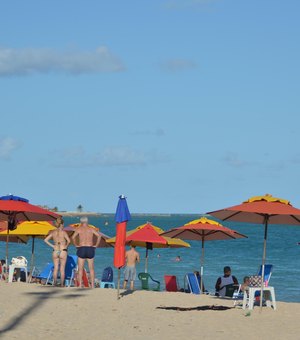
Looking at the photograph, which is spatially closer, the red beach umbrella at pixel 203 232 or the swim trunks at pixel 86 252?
the swim trunks at pixel 86 252

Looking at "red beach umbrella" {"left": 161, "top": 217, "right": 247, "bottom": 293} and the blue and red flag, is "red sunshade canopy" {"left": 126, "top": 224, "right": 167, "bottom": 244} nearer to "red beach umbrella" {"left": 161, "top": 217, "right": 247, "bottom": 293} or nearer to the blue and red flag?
"red beach umbrella" {"left": 161, "top": 217, "right": 247, "bottom": 293}

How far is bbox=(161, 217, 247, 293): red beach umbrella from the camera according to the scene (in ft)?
68.5

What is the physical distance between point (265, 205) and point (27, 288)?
17.9ft

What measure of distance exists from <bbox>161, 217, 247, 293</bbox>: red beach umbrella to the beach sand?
273 centimetres

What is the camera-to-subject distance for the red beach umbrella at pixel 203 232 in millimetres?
20891

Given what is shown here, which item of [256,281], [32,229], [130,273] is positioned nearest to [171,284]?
[130,273]

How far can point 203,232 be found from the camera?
22625 millimetres

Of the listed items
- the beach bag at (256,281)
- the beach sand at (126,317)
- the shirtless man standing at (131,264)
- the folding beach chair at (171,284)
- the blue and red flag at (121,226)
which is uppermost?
the blue and red flag at (121,226)

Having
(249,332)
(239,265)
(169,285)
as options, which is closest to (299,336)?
(249,332)

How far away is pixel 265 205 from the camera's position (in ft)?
52.9

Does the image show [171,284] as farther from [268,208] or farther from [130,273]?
[268,208]

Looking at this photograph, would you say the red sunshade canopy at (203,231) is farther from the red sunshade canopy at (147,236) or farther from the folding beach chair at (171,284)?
the folding beach chair at (171,284)

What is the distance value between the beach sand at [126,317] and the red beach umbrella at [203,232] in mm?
2725

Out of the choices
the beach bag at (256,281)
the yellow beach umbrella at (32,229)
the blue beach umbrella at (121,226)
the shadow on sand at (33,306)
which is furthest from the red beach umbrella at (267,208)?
the yellow beach umbrella at (32,229)
